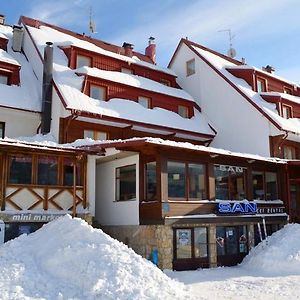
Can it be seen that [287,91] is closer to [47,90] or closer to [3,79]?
[47,90]

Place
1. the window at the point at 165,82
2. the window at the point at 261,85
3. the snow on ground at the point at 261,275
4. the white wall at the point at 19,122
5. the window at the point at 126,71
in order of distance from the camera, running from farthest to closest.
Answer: the window at the point at 165,82, the window at the point at 261,85, the window at the point at 126,71, the white wall at the point at 19,122, the snow on ground at the point at 261,275

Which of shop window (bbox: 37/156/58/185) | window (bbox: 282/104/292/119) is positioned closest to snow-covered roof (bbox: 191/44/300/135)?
window (bbox: 282/104/292/119)

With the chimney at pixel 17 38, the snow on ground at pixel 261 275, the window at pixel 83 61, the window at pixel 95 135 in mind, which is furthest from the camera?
the chimney at pixel 17 38

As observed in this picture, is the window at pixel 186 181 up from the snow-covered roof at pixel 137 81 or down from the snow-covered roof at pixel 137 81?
down

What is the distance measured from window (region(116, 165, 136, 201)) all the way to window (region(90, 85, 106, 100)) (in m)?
4.81

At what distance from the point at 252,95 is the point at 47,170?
13.2 metres

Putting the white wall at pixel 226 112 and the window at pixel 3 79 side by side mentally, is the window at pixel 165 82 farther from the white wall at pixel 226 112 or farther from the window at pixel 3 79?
the window at pixel 3 79

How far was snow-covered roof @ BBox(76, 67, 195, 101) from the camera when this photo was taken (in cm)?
2156

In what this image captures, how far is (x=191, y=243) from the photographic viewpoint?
54.7 ft

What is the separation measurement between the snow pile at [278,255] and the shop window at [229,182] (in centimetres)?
229

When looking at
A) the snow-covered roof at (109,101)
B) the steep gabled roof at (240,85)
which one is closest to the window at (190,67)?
the steep gabled roof at (240,85)

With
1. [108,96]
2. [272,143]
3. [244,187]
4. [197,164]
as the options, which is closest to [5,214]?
[197,164]

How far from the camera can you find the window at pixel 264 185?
19.9m

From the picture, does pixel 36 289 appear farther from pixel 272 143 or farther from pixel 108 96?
pixel 272 143
